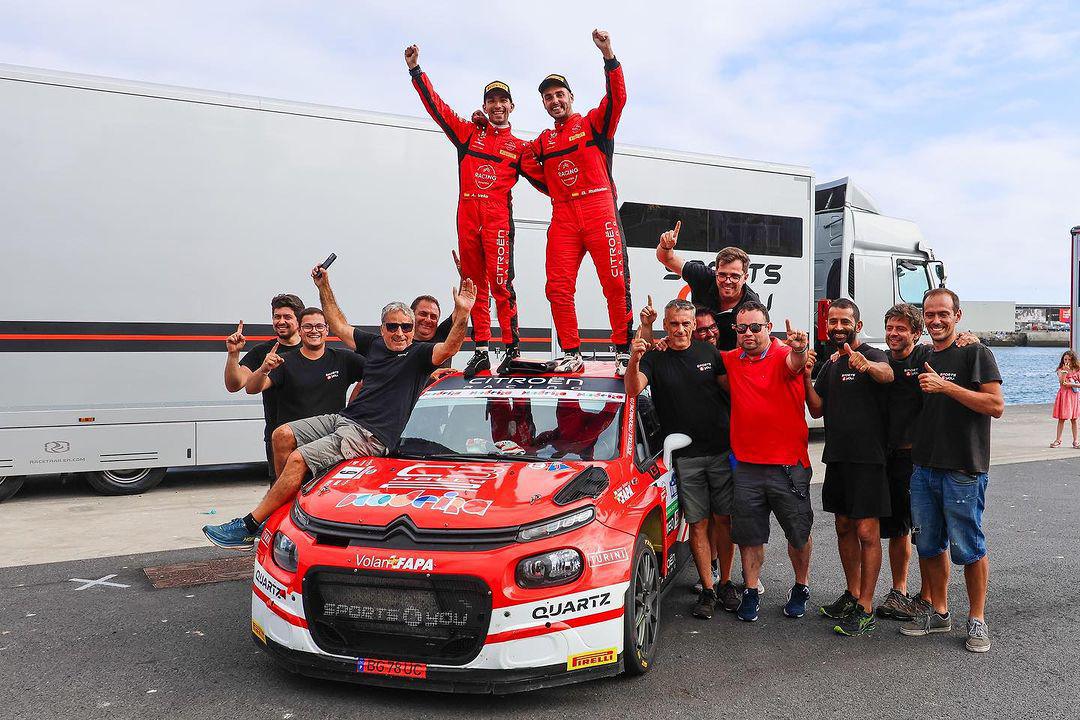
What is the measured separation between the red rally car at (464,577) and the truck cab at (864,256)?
9.42m

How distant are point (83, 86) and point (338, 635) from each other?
7146mm

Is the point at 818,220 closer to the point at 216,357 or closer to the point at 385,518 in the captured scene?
the point at 216,357

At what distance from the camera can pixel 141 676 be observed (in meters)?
4.09

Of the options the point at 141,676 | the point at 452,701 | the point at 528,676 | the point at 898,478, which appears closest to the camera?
the point at 528,676

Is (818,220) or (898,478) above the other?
(818,220)

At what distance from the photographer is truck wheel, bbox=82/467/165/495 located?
887cm

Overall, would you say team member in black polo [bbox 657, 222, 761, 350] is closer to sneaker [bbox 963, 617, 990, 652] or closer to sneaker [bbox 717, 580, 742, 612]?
sneaker [bbox 717, 580, 742, 612]

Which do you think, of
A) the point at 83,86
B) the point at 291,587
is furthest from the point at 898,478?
the point at 83,86

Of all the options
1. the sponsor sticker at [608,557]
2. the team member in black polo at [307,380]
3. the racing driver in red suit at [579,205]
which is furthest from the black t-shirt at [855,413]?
the team member in black polo at [307,380]

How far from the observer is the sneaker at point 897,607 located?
16.4ft

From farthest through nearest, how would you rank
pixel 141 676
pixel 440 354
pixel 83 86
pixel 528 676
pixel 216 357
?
1. pixel 216 357
2. pixel 83 86
3. pixel 440 354
4. pixel 141 676
5. pixel 528 676

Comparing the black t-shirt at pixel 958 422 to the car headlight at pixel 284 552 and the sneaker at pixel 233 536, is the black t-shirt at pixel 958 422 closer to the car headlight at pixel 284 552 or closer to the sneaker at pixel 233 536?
the car headlight at pixel 284 552

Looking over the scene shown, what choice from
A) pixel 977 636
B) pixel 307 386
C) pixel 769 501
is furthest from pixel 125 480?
pixel 977 636

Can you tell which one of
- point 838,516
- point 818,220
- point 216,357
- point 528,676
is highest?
point 818,220
